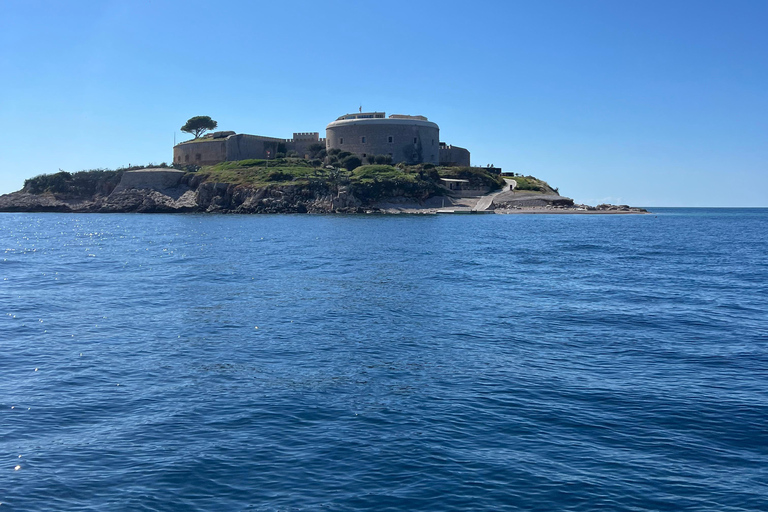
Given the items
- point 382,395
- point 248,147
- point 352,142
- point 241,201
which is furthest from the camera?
point 248,147

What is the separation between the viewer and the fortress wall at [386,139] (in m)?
105

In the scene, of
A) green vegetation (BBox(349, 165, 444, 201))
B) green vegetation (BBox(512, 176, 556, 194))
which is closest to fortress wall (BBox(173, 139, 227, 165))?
green vegetation (BBox(349, 165, 444, 201))

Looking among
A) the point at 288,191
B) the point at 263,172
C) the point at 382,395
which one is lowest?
the point at 382,395

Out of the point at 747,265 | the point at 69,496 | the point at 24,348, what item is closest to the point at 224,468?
the point at 69,496

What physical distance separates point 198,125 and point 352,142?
3446 cm

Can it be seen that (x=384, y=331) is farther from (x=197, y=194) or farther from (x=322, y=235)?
(x=197, y=194)

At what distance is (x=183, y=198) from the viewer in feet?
315

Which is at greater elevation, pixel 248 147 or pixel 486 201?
pixel 248 147

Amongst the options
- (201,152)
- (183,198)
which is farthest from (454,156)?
(183,198)

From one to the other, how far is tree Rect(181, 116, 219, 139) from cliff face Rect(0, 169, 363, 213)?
76.6ft

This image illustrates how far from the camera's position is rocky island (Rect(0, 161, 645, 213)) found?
281 feet

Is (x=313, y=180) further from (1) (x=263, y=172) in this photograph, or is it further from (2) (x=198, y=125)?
(2) (x=198, y=125)

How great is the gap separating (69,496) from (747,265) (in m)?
34.9

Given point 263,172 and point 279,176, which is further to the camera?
point 263,172
